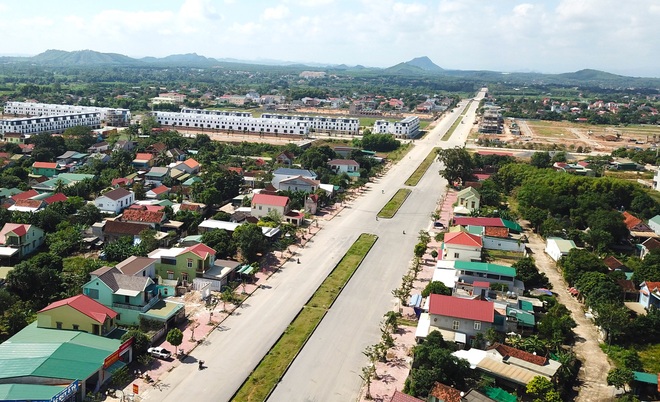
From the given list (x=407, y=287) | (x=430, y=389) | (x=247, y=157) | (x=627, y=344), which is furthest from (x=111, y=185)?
(x=627, y=344)

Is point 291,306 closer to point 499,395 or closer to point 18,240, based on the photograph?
point 499,395

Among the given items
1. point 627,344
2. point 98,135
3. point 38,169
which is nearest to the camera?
point 627,344

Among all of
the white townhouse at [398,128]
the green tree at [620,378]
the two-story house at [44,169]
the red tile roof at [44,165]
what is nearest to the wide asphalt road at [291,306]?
the green tree at [620,378]

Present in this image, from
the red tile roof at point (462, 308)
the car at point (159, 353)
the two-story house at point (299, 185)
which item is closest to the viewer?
the car at point (159, 353)

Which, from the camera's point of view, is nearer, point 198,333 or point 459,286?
point 198,333

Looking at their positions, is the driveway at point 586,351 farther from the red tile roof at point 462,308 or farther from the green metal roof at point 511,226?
the green metal roof at point 511,226

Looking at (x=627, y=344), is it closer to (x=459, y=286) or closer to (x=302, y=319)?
(x=459, y=286)
